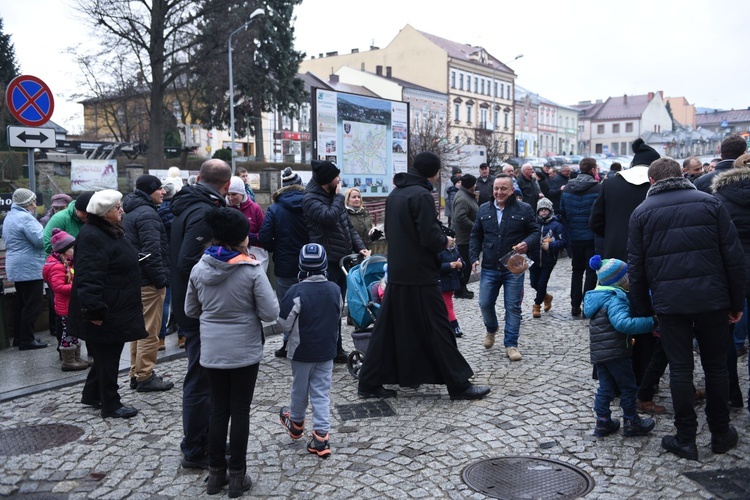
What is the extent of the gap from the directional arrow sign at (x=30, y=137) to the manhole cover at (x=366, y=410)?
5.39 metres

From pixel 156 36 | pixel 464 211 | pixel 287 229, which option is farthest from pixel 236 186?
pixel 156 36

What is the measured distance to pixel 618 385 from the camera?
5055 mm

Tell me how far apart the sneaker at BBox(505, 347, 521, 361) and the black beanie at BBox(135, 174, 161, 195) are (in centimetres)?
401

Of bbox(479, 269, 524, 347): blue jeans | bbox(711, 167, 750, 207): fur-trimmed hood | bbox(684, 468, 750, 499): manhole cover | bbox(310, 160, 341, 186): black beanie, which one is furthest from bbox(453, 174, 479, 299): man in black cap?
bbox(684, 468, 750, 499): manhole cover

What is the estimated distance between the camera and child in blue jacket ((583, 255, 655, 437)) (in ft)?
16.4

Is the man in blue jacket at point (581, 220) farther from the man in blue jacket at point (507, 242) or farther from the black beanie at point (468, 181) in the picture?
the man in blue jacket at point (507, 242)

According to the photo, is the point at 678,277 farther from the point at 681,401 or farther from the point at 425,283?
the point at 425,283

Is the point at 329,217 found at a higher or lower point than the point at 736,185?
lower

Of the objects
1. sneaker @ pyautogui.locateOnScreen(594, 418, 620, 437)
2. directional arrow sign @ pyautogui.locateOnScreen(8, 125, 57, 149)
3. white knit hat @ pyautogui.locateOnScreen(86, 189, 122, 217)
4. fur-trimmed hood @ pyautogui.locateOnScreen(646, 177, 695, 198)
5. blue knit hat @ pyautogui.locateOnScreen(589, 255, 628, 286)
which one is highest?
directional arrow sign @ pyautogui.locateOnScreen(8, 125, 57, 149)

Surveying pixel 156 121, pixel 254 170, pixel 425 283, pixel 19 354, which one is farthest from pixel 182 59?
pixel 425 283

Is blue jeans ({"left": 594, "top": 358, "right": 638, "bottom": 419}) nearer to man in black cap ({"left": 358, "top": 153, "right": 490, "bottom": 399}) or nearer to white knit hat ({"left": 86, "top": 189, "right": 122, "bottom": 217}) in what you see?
man in black cap ({"left": 358, "top": 153, "right": 490, "bottom": 399})

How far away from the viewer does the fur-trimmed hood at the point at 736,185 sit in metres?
5.33

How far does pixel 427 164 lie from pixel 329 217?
130 centimetres

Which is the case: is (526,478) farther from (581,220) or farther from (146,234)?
(581,220)
